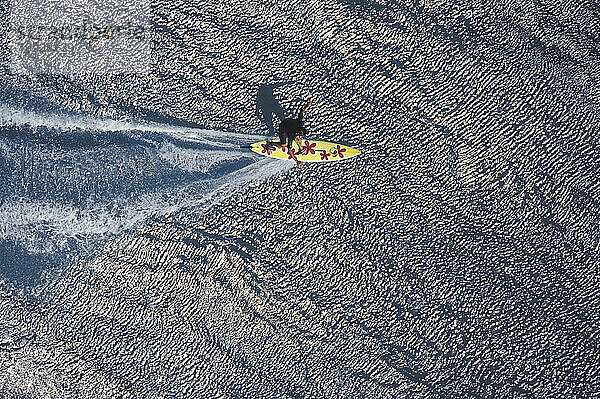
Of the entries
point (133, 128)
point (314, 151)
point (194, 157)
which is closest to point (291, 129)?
point (314, 151)

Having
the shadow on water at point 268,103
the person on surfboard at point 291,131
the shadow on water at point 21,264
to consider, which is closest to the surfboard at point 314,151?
the person on surfboard at point 291,131

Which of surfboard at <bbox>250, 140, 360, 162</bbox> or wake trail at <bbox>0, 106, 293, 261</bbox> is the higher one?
surfboard at <bbox>250, 140, 360, 162</bbox>

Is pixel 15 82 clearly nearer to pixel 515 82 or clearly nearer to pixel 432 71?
pixel 432 71

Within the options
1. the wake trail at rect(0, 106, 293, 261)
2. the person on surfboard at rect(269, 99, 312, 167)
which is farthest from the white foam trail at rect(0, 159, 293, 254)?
the person on surfboard at rect(269, 99, 312, 167)

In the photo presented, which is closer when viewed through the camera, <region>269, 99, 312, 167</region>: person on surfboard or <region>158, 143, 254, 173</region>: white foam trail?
<region>269, 99, 312, 167</region>: person on surfboard

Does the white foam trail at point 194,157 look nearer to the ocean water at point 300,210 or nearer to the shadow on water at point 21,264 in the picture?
the ocean water at point 300,210

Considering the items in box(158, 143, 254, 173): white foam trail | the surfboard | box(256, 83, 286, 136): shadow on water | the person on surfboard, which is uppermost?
box(256, 83, 286, 136): shadow on water

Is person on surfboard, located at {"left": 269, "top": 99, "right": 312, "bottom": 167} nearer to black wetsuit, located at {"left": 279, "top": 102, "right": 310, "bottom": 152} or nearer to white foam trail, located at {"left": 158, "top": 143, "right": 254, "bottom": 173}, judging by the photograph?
black wetsuit, located at {"left": 279, "top": 102, "right": 310, "bottom": 152}
